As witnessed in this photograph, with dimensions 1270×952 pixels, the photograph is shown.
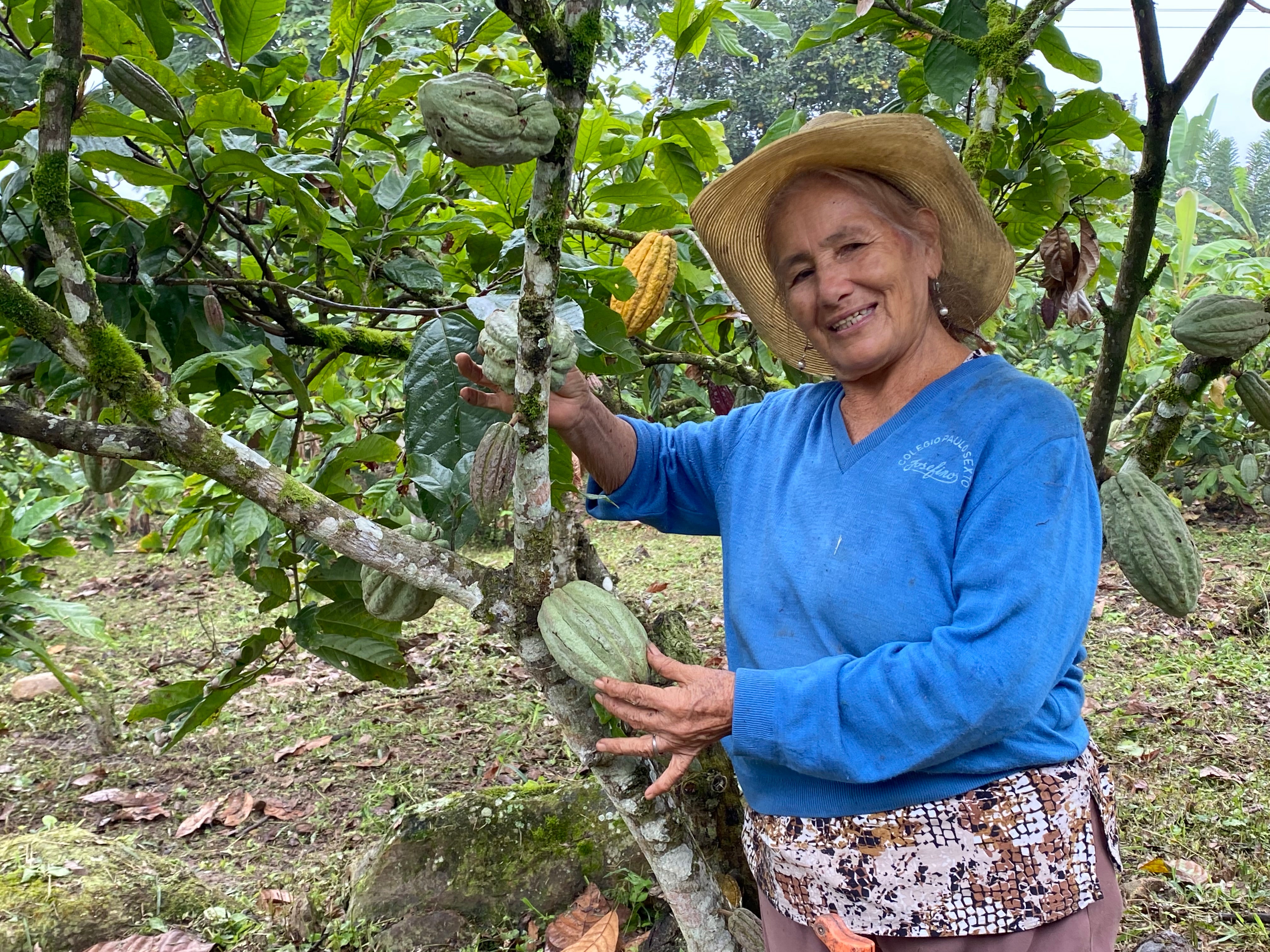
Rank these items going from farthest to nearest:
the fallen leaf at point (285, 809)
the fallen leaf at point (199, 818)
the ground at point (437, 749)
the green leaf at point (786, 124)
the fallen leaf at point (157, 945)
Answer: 1. the fallen leaf at point (285, 809)
2. the fallen leaf at point (199, 818)
3. the ground at point (437, 749)
4. the fallen leaf at point (157, 945)
5. the green leaf at point (786, 124)

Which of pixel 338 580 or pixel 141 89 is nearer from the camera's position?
pixel 141 89

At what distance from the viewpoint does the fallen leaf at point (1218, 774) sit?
261 centimetres

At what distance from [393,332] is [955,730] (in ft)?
4.60

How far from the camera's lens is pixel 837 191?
1325mm

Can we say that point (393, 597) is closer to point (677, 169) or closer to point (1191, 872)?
point (677, 169)

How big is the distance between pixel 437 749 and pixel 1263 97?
297 cm

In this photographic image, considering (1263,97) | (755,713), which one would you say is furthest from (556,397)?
(1263,97)

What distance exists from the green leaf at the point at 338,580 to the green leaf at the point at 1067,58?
5.07 feet

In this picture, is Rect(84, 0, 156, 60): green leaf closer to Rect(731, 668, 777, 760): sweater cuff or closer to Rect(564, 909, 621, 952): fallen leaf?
Rect(731, 668, 777, 760): sweater cuff

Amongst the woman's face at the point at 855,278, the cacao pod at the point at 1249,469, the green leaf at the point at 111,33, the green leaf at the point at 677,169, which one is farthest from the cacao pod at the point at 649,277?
the cacao pod at the point at 1249,469

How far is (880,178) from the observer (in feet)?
4.41

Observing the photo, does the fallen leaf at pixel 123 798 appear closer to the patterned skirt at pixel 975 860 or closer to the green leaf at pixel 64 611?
the green leaf at pixel 64 611

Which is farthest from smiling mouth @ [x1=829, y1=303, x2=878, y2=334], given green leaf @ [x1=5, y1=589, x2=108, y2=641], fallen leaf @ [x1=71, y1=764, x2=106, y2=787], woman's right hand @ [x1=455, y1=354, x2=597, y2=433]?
fallen leaf @ [x1=71, y1=764, x2=106, y2=787]

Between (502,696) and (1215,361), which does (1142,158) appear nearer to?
(1215,361)
